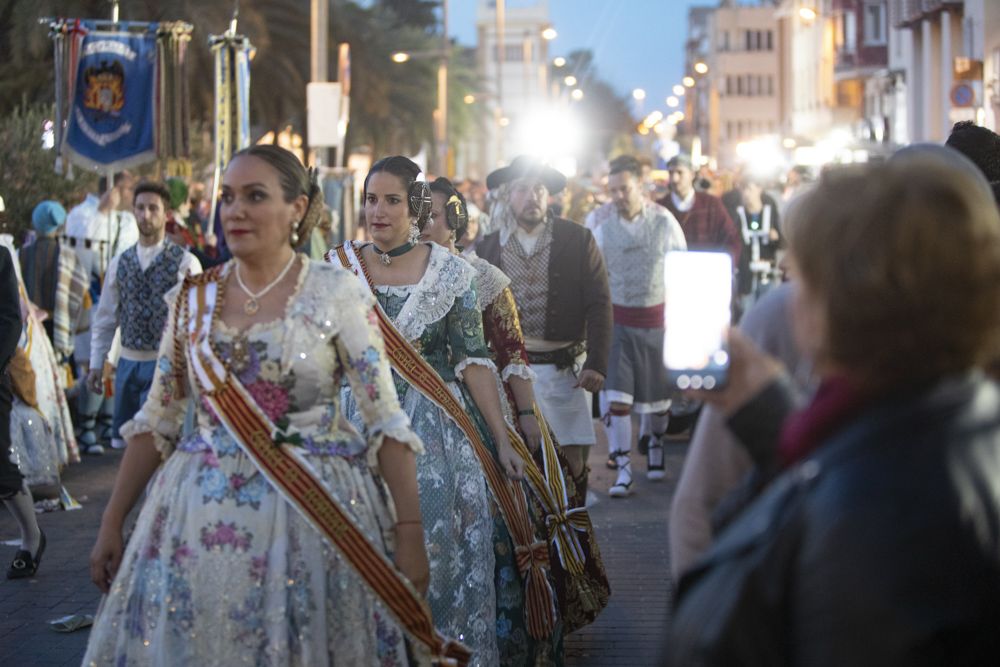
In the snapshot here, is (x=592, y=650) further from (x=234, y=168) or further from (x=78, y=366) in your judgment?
(x=78, y=366)

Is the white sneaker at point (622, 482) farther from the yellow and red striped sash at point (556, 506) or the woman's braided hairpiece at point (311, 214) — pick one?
the woman's braided hairpiece at point (311, 214)

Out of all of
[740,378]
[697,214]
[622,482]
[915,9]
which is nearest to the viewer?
[740,378]

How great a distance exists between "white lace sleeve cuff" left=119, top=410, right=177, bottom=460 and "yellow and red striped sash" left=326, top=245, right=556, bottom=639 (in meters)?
1.37

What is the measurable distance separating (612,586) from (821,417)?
602 centimetres

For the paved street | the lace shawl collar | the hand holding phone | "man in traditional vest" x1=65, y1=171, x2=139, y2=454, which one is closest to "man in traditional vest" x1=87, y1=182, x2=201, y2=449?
the paved street

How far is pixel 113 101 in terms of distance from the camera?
51.3 ft

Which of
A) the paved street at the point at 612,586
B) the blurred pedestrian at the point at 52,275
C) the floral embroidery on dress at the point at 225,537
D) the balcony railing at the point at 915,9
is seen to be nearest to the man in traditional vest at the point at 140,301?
the paved street at the point at 612,586

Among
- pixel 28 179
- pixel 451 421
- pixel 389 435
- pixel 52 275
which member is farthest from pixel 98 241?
pixel 389 435

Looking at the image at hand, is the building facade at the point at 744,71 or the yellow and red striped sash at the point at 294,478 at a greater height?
the building facade at the point at 744,71

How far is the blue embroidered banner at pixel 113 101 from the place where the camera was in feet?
51.0

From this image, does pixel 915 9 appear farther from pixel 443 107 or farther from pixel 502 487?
pixel 502 487

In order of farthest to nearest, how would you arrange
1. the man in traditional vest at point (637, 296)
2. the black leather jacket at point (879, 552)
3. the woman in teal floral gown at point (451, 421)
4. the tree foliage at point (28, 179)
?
1. the tree foliage at point (28, 179)
2. the man in traditional vest at point (637, 296)
3. the woman in teal floral gown at point (451, 421)
4. the black leather jacket at point (879, 552)

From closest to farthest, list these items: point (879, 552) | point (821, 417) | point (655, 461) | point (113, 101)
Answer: point (879, 552)
point (821, 417)
point (655, 461)
point (113, 101)

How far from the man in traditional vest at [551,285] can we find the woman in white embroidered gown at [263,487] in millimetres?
4558
